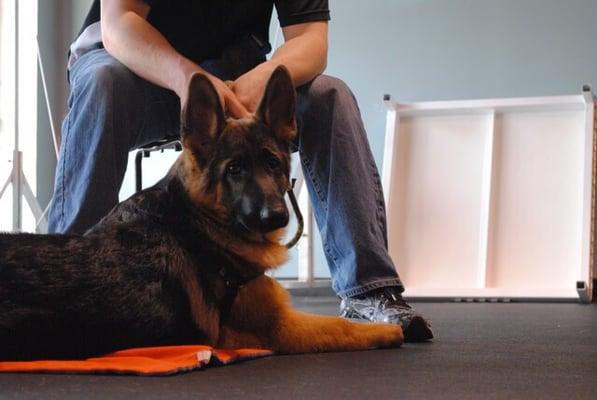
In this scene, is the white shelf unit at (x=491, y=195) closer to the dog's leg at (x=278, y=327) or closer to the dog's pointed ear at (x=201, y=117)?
the dog's leg at (x=278, y=327)

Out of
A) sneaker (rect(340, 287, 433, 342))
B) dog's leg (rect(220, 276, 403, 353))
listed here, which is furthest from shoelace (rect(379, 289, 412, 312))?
dog's leg (rect(220, 276, 403, 353))

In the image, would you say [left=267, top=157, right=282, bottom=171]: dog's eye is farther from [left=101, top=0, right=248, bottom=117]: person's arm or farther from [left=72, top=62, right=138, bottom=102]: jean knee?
[left=72, top=62, right=138, bottom=102]: jean knee

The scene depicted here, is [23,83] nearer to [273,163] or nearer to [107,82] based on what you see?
[107,82]

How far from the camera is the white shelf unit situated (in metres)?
4.06

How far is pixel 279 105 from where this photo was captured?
6.20 ft

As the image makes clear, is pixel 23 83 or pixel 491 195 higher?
pixel 23 83

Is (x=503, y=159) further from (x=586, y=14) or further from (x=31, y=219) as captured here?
(x=31, y=219)

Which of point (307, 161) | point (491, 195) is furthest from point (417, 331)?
point (491, 195)

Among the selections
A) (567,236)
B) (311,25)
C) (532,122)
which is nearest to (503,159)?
(532,122)

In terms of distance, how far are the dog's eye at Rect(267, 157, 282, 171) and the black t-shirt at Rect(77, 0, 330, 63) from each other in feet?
2.45

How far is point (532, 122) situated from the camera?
166 inches

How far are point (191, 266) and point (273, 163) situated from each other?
0.28 meters

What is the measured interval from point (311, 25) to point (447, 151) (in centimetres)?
207

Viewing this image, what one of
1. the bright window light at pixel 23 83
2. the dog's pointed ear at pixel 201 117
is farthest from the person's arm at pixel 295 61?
the bright window light at pixel 23 83
